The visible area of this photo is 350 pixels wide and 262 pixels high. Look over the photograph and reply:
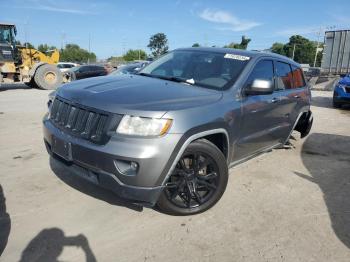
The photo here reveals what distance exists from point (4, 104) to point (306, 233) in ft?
34.2

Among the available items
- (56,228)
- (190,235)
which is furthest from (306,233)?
(56,228)

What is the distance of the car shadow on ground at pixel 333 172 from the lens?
149 inches

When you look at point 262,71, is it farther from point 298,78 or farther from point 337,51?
point 337,51

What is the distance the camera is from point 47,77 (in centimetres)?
1831

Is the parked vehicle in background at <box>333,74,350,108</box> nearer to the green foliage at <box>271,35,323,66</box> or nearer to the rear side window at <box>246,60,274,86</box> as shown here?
the rear side window at <box>246,60,274,86</box>

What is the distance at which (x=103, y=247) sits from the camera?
3.05 metres

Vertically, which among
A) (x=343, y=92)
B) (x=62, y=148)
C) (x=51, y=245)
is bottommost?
(x=51, y=245)

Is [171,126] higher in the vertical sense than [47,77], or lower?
higher

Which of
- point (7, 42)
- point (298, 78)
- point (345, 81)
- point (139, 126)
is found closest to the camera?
point (139, 126)

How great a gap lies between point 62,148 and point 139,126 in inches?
36.2

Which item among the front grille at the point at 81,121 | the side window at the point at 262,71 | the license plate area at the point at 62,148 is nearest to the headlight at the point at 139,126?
the front grille at the point at 81,121

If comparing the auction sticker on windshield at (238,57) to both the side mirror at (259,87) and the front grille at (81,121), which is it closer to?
the side mirror at (259,87)

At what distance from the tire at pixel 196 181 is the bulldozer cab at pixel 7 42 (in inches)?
644

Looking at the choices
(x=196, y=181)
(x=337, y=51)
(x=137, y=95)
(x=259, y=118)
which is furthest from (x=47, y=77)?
(x=337, y=51)
